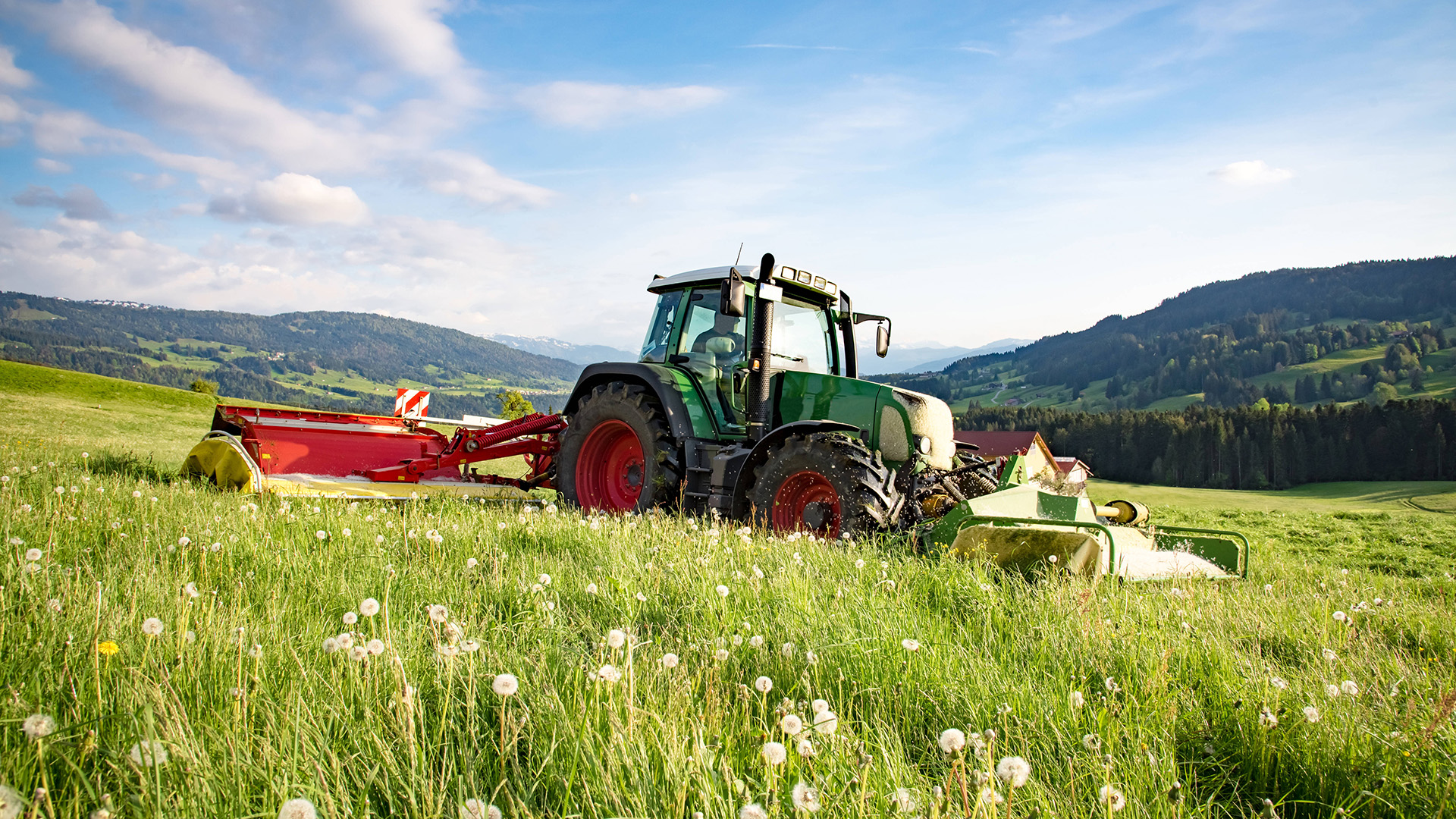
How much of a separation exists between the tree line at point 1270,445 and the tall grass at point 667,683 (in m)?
72.4

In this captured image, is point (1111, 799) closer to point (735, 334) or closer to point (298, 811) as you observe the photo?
point (298, 811)

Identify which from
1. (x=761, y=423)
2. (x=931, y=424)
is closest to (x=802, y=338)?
(x=761, y=423)

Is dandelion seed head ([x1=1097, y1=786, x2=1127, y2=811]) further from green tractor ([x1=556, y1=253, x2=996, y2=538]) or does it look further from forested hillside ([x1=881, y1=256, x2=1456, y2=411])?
forested hillside ([x1=881, y1=256, x2=1456, y2=411])

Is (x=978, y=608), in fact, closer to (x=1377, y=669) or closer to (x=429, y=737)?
(x=1377, y=669)

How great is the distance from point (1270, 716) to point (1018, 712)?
0.68m

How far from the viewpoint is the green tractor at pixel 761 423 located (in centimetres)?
583

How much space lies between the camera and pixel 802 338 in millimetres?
7656

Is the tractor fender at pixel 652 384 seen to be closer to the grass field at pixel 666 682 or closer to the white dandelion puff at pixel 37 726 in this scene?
the grass field at pixel 666 682

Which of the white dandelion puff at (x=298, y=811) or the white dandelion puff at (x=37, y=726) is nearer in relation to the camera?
the white dandelion puff at (x=298, y=811)

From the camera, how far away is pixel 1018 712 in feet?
7.60

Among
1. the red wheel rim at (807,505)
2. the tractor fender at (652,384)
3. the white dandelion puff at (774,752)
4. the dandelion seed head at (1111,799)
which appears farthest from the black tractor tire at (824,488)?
the white dandelion puff at (774,752)

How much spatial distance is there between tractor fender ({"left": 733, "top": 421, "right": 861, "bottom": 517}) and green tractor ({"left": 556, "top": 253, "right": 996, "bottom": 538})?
0.04ft

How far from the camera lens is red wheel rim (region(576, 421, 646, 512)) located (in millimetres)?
8023

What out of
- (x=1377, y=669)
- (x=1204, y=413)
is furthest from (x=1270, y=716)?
(x=1204, y=413)
